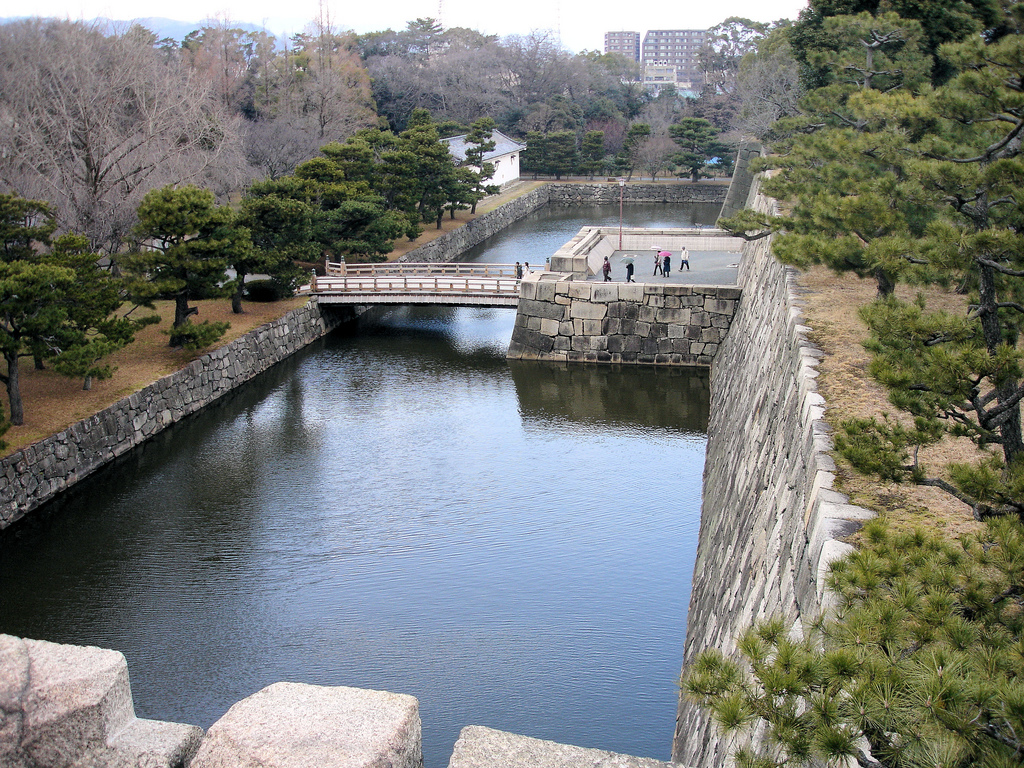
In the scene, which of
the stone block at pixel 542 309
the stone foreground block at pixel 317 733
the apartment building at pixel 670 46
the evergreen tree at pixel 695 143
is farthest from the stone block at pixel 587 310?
the apartment building at pixel 670 46

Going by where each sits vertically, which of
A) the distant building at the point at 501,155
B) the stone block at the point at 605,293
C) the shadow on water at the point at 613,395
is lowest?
the shadow on water at the point at 613,395

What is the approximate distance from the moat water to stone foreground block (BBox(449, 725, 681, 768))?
4344 mm

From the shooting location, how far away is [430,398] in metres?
19.2

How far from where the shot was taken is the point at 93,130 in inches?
885

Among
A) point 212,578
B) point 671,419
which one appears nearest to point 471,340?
point 671,419

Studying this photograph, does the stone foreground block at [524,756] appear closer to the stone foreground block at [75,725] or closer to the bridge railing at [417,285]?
the stone foreground block at [75,725]

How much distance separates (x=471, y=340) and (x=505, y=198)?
2356 cm

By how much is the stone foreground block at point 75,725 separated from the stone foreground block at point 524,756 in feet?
5.76

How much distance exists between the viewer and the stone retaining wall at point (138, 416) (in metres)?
13.6

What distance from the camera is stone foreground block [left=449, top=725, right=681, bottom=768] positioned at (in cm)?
433

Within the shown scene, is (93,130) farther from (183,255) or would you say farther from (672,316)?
(672,316)

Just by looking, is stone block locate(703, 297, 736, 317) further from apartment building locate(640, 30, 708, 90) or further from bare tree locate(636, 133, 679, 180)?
apartment building locate(640, 30, 708, 90)

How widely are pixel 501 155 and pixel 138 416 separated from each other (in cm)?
3558

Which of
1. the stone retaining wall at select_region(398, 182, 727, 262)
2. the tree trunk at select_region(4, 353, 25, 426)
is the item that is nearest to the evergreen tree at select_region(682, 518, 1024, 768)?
the tree trunk at select_region(4, 353, 25, 426)
